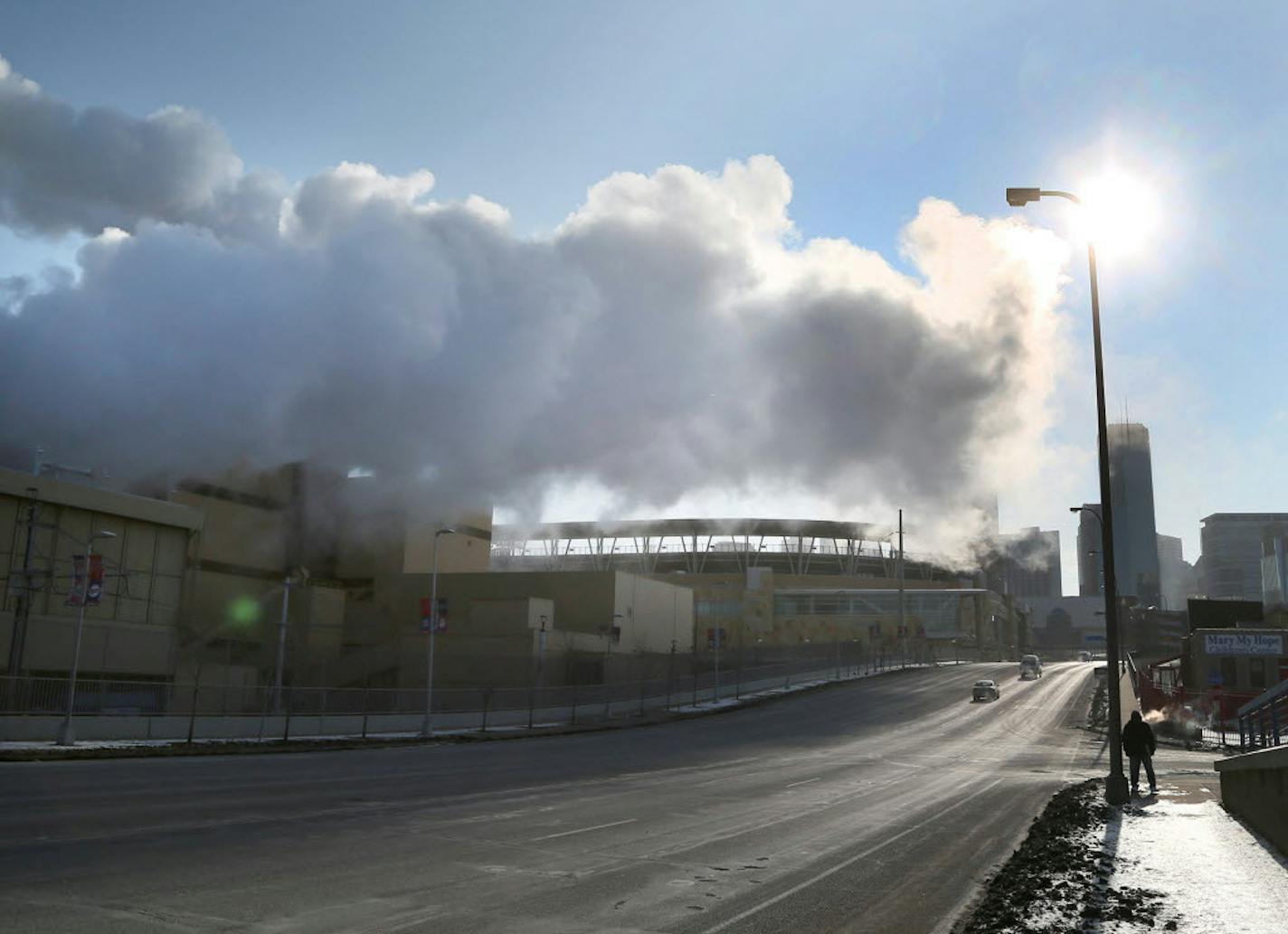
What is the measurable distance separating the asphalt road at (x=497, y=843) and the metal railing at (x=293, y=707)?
19.1 ft

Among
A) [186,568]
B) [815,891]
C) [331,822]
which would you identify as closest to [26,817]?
[331,822]

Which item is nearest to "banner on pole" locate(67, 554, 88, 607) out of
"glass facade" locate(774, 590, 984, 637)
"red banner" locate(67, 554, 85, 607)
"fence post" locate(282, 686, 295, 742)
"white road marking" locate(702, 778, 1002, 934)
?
"red banner" locate(67, 554, 85, 607)

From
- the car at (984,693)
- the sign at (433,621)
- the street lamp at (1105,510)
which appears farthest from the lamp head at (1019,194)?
the car at (984,693)

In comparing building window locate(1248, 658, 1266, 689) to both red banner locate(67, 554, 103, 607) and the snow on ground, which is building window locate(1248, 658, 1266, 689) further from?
red banner locate(67, 554, 103, 607)

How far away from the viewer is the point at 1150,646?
11112 cm

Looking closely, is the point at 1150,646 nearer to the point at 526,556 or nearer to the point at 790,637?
the point at 790,637

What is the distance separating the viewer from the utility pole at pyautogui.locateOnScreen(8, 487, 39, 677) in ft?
132

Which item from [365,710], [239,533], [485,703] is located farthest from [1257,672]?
[239,533]

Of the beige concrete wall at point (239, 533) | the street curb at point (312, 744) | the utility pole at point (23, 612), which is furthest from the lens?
the beige concrete wall at point (239, 533)

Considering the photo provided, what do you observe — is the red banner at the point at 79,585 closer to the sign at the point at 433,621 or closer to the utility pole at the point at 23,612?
the utility pole at the point at 23,612

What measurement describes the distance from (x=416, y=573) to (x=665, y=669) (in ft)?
Result: 61.9

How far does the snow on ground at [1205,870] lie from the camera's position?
8.60m

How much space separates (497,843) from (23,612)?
37.0m

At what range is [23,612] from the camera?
41625mm
